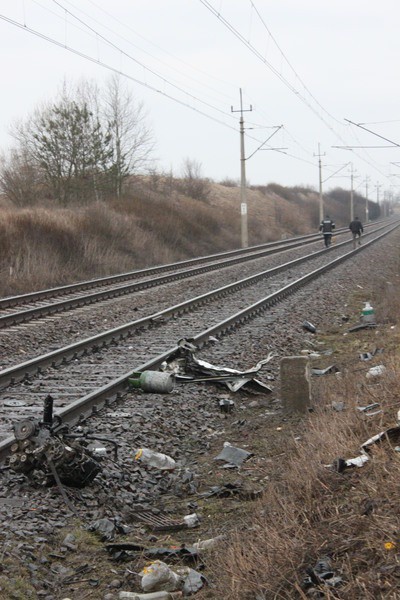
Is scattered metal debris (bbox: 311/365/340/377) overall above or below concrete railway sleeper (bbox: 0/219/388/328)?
below

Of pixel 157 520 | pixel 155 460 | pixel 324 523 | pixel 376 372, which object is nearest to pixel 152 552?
pixel 157 520

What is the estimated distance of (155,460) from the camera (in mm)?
7566

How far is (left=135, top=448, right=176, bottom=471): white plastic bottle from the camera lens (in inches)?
296

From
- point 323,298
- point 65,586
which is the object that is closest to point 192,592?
point 65,586

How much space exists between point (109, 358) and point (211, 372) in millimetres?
1973

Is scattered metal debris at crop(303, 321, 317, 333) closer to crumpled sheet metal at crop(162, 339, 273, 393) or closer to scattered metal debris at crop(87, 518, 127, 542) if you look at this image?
crumpled sheet metal at crop(162, 339, 273, 393)

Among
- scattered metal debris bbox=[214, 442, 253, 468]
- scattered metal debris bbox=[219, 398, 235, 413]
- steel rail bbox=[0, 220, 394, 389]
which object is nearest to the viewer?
scattered metal debris bbox=[214, 442, 253, 468]

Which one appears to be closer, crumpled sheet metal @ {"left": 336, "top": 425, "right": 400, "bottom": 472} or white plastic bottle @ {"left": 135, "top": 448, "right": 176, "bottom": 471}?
crumpled sheet metal @ {"left": 336, "top": 425, "right": 400, "bottom": 472}

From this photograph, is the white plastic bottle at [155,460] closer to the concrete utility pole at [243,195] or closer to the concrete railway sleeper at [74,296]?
Result: the concrete railway sleeper at [74,296]

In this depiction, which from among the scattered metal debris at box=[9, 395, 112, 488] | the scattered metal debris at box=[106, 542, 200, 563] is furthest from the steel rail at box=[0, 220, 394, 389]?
the scattered metal debris at box=[106, 542, 200, 563]

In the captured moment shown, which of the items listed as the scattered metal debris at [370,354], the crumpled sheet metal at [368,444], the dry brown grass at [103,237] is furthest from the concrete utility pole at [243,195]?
the crumpled sheet metal at [368,444]

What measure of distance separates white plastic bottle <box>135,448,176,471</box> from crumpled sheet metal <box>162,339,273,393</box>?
304 centimetres

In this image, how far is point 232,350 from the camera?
13.2m

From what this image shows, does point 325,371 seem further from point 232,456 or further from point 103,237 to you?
point 103,237
